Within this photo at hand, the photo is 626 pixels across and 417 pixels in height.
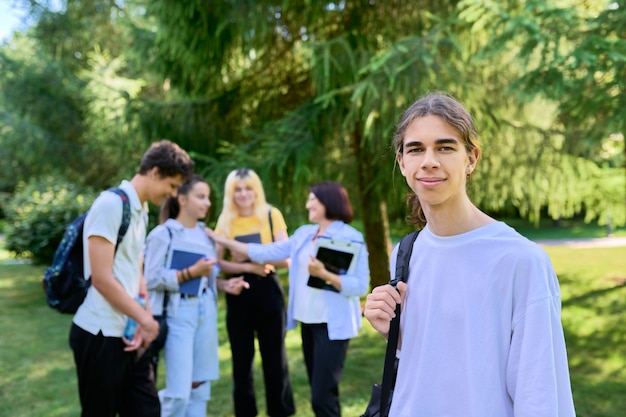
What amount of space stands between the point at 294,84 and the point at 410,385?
321 inches

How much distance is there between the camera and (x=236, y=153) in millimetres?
7242

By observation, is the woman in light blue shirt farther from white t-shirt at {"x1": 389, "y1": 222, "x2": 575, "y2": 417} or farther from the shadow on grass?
the shadow on grass

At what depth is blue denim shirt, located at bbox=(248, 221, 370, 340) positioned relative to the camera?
12.6 feet

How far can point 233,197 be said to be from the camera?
14.2ft

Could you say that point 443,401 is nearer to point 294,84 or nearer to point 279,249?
point 279,249

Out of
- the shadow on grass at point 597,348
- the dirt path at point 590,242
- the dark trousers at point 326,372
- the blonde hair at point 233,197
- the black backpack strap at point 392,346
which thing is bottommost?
the dirt path at point 590,242

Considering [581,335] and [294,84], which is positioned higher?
[294,84]

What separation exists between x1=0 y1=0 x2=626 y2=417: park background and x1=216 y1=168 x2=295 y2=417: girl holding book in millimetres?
801

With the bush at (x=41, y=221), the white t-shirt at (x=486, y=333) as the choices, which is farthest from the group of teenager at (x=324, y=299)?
the bush at (x=41, y=221)

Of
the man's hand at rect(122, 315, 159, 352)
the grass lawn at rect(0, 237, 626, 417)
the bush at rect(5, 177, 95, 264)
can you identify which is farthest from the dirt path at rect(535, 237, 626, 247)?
the man's hand at rect(122, 315, 159, 352)

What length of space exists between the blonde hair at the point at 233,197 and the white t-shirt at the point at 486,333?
289 cm

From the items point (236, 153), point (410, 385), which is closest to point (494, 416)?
point (410, 385)

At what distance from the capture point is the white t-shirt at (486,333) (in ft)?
4.32

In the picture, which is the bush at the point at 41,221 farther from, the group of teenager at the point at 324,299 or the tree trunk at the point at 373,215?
the group of teenager at the point at 324,299
